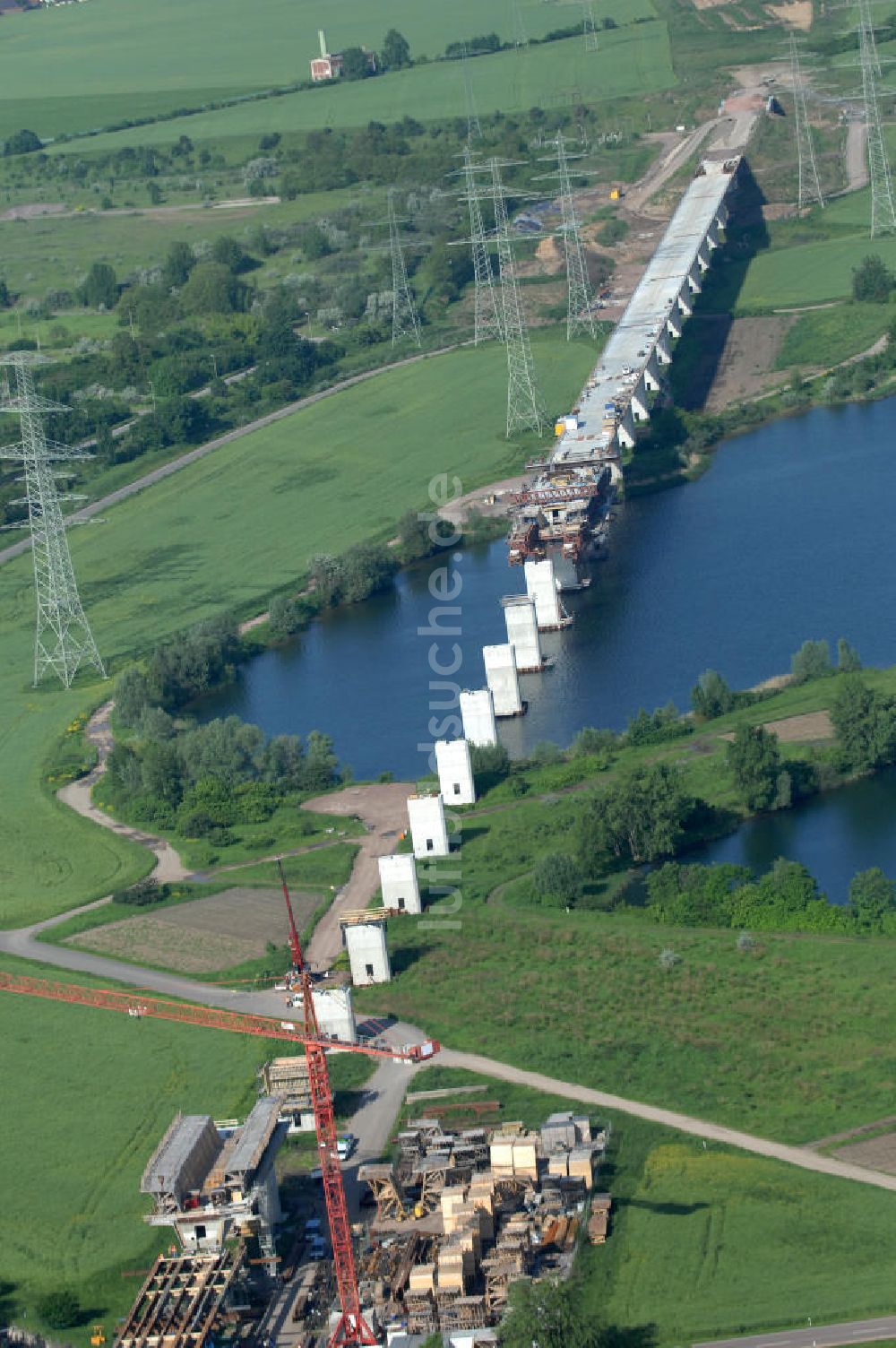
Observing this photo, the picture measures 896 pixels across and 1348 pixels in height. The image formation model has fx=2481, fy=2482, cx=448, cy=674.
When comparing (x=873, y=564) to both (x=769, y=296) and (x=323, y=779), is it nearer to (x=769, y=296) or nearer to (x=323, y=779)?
(x=323, y=779)

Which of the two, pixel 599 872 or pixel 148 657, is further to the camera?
pixel 148 657

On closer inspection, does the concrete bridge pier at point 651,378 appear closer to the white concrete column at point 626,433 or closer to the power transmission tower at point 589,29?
the white concrete column at point 626,433

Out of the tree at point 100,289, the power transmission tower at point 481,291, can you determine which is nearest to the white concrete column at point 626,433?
the power transmission tower at point 481,291

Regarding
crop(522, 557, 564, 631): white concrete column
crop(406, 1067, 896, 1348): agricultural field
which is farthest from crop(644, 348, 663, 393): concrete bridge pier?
crop(406, 1067, 896, 1348): agricultural field

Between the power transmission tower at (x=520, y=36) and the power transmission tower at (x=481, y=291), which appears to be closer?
the power transmission tower at (x=481, y=291)

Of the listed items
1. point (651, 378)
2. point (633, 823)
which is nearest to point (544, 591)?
point (633, 823)

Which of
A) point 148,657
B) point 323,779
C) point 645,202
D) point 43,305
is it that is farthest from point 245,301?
point 323,779

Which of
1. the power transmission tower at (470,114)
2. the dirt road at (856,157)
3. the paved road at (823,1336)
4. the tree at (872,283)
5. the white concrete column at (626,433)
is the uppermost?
the power transmission tower at (470,114)
